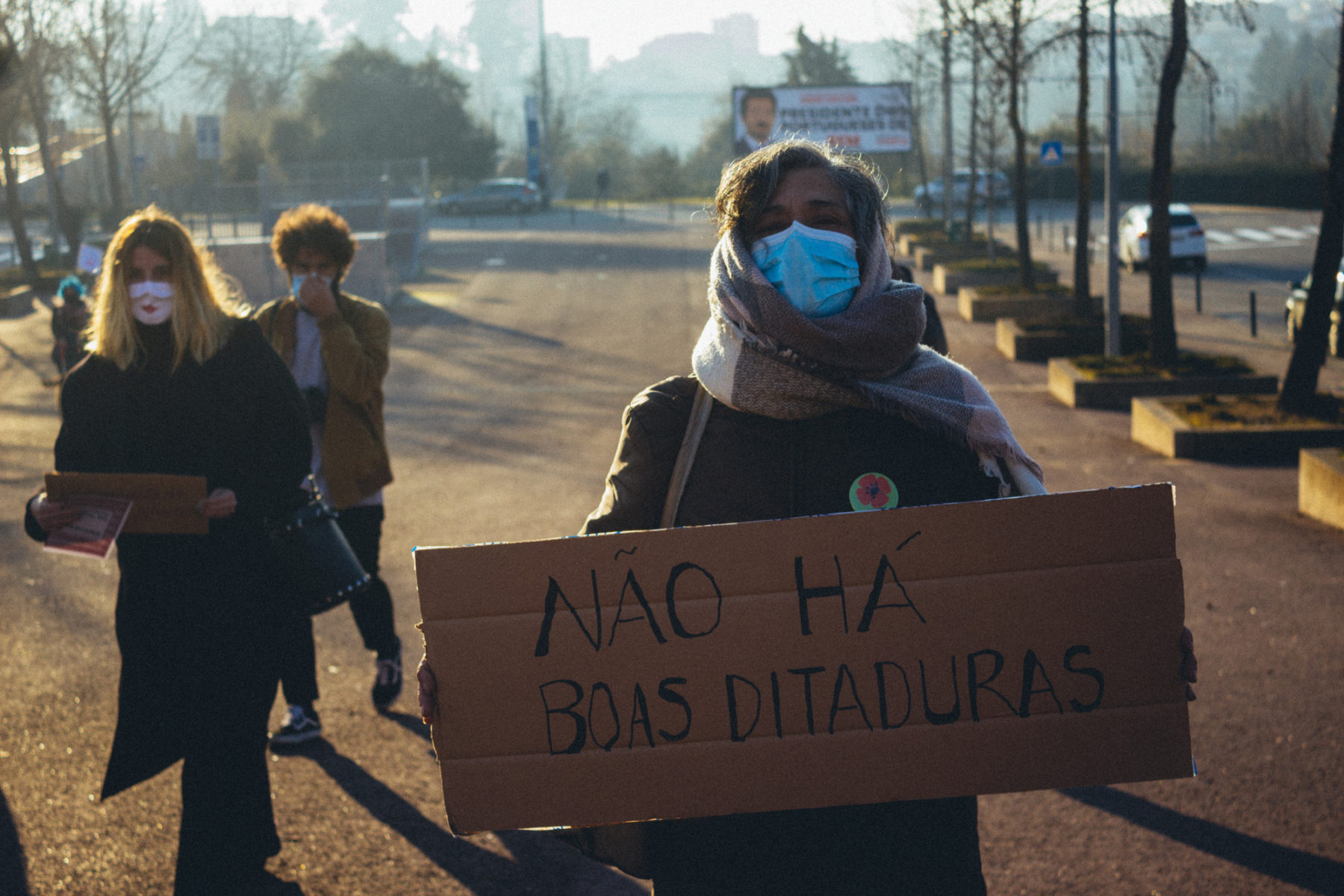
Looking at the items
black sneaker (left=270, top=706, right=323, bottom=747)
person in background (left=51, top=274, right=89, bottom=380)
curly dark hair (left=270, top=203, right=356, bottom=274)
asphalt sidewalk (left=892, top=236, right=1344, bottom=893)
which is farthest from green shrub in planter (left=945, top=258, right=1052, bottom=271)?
black sneaker (left=270, top=706, right=323, bottom=747)

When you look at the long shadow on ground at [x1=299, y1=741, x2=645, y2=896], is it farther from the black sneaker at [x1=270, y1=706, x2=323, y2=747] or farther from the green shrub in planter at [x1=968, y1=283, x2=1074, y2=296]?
the green shrub in planter at [x1=968, y1=283, x2=1074, y2=296]

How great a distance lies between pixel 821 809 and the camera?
2.18 metres

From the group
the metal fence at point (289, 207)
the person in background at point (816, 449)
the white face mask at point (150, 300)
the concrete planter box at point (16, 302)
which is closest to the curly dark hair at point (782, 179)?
the person in background at point (816, 449)

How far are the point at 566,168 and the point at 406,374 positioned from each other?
55.2m

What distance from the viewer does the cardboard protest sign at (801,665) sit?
209cm

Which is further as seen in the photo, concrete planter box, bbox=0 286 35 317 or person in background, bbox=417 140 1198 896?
concrete planter box, bbox=0 286 35 317

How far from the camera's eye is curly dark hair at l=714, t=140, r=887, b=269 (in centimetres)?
227

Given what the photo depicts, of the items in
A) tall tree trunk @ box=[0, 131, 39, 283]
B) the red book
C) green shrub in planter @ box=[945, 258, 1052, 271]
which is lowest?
the red book

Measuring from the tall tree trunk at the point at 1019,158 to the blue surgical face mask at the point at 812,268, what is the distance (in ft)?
59.4

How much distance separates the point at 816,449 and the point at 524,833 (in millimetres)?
2514

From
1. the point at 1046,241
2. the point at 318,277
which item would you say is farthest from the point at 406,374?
the point at 1046,241

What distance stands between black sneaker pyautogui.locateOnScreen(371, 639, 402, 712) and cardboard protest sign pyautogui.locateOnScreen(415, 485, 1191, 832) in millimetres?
3254

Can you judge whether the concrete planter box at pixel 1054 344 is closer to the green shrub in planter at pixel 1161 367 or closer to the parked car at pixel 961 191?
the green shrub in planter at pixel 1161 367

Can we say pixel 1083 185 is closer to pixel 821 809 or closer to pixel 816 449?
pixel 816 449
